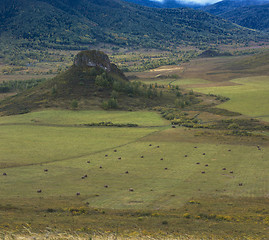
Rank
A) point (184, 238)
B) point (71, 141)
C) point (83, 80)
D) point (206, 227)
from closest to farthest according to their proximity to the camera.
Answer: point (184, 238) → point (206, 227) → point (71, 141) → point (83, 80)

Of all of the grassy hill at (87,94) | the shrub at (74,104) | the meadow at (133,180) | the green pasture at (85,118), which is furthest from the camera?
the grassy hill at (87,94)

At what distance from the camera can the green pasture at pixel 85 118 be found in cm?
13312

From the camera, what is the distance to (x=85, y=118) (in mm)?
140875

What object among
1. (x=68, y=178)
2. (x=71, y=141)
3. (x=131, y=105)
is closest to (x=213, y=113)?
(x=131, y=105)

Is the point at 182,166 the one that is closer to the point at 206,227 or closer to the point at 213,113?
the point at 206,227

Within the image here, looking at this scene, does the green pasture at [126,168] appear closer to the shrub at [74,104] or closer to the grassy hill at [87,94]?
the shrub at [74,104]

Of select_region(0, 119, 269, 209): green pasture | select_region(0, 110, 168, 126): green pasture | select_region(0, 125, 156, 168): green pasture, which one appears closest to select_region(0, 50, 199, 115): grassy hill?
select_region(0, 110, 168, 126): green pasture

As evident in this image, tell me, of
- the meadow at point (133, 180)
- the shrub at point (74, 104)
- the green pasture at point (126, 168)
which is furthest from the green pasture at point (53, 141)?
the shrub at point (74, 104)

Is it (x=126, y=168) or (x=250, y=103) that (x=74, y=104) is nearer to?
(x=250, y=103)

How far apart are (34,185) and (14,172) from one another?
1092 cm

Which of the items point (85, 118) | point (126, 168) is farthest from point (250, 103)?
point (126, 168)

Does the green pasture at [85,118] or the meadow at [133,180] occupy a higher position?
the green pasture at [85,118]

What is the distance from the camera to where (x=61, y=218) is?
41938 millimetres

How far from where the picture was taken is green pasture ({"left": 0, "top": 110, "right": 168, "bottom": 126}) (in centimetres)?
13312
